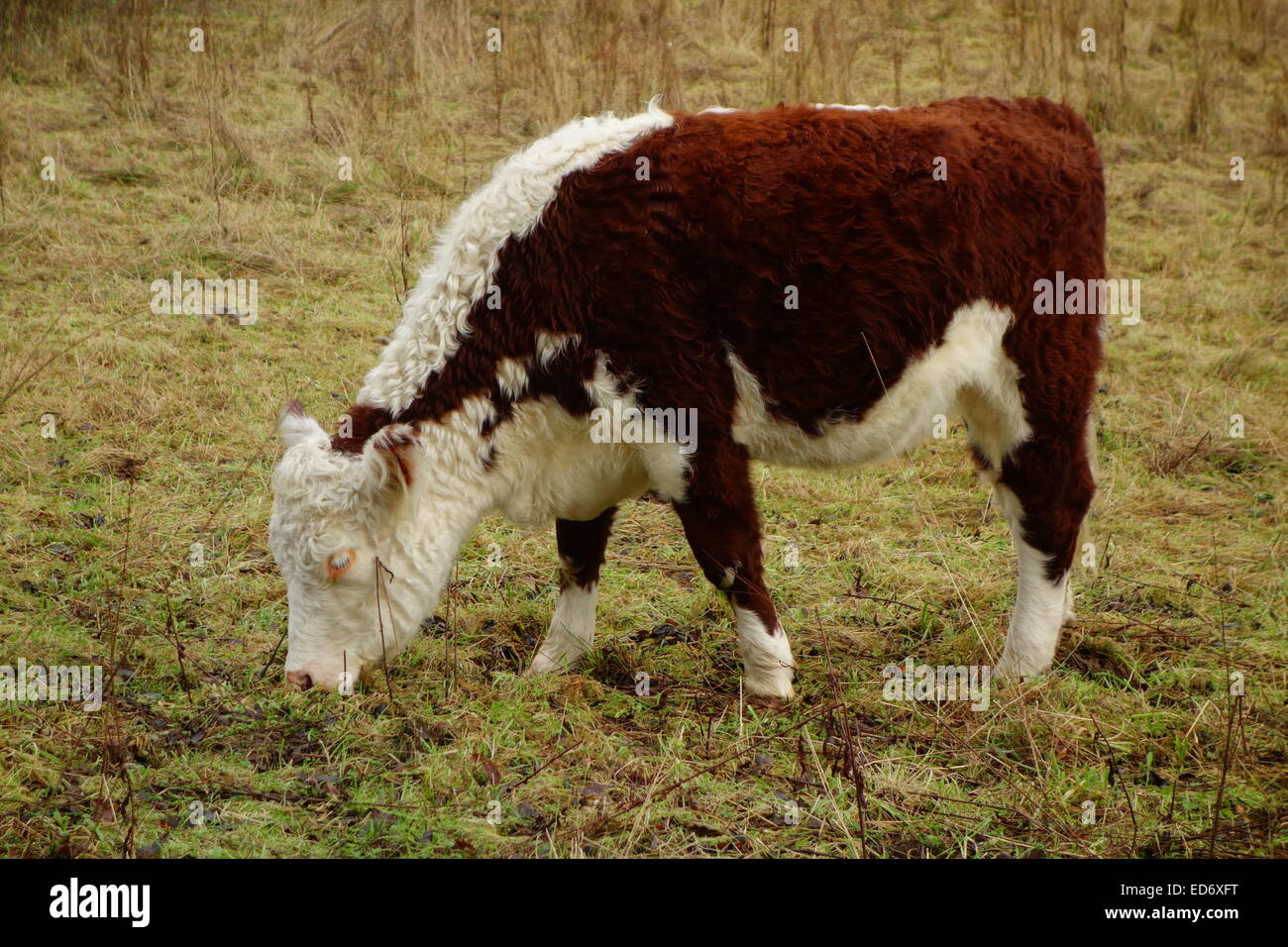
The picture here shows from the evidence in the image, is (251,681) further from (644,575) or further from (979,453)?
(979,453)

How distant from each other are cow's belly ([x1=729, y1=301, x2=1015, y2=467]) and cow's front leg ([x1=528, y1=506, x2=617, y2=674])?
791 millimetres

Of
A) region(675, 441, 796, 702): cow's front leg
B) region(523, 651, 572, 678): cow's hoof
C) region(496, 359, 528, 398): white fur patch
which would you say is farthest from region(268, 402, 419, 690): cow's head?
region(675, 441, 796, 702): cow's front leg

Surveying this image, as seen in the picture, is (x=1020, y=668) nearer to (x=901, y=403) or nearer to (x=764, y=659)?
(x=764, y=659)

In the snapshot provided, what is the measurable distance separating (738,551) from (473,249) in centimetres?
140

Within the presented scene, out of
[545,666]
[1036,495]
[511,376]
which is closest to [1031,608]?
[1036,495]

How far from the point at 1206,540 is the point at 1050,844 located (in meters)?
2.98

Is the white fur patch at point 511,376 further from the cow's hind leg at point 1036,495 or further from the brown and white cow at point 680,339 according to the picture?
the cow's hind leg at point 1036,495

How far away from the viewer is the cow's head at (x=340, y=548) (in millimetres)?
3896

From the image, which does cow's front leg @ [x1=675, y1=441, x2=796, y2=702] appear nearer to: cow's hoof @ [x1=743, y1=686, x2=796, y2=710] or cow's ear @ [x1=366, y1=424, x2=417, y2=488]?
cow's hoof @ [x1=743, y1=686, x2=796, y2=710]

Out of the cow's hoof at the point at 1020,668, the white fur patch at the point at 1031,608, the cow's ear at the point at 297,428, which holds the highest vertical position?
the cow's ear at the point at 297,428

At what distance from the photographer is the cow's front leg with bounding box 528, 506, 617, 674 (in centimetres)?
469

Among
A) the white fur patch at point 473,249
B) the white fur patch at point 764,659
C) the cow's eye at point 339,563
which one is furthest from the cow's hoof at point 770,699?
the white fur patch at point 473,249

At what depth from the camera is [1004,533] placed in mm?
5945

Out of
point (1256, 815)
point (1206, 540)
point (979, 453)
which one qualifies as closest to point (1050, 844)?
point (1256, 815)
